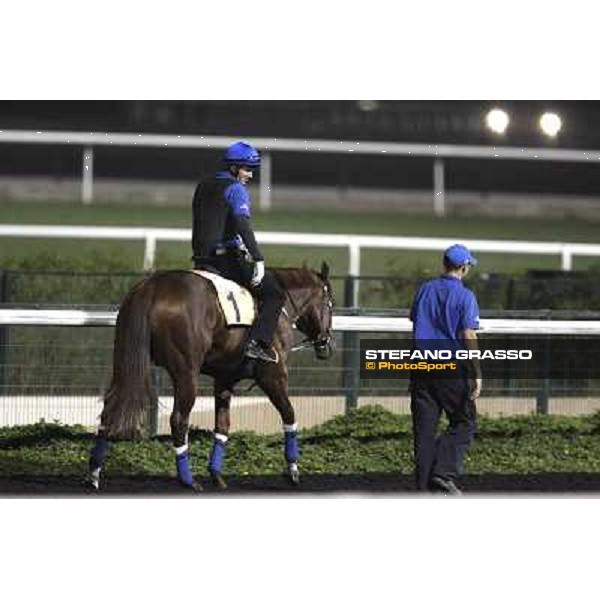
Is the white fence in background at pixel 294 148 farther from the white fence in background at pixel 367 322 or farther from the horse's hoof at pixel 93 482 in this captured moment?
the horse's hoof at pixel 93 482

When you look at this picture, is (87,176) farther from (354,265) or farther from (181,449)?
(354,265)

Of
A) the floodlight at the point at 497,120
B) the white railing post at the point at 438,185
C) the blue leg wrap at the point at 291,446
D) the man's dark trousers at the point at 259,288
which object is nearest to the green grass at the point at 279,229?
the white railing post at the point at 438,185

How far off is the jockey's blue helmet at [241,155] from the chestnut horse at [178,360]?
670 millimetres

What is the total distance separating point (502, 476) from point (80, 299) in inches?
112

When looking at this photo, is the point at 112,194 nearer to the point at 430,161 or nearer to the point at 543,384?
the point at 430,161

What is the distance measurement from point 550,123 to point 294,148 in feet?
4.74

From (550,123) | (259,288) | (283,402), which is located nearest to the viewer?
(259,288)

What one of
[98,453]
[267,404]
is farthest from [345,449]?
[98,453]

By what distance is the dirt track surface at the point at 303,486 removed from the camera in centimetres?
913

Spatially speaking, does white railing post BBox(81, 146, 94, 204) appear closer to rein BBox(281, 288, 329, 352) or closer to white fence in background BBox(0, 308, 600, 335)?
white fence in background BBox(0, 308, 600, 335)

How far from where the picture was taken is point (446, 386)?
9328mm

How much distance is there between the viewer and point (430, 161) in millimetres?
10258

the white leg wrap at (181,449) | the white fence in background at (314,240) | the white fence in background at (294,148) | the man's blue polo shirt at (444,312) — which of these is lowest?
the white leg wrap at (181,449)

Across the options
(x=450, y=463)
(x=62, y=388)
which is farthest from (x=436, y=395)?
(x=62, y=388)
